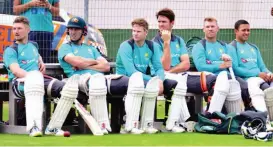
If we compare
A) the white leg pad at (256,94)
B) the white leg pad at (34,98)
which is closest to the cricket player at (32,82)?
the white leg pad at (34,98)

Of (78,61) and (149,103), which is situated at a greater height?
(78,61)

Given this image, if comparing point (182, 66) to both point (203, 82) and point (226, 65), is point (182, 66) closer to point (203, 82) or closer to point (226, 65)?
point (203, 82)

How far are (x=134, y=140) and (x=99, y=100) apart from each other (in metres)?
0.85

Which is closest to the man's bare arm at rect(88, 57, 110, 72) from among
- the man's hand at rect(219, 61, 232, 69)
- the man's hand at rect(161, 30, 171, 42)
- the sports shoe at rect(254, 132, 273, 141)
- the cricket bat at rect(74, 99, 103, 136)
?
the cricket bat at rect(74, 99, 103, 136)

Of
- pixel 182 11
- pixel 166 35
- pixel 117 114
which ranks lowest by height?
pixel 117 114

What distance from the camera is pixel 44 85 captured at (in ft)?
28.8

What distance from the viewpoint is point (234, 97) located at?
31.0ft

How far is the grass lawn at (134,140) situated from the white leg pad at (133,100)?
25cm

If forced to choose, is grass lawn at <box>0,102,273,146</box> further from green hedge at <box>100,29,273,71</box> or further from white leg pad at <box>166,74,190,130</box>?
green hedge at <box>100,29,273,71</box>

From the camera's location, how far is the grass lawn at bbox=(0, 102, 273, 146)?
7609mm

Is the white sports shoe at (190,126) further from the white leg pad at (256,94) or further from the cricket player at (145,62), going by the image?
the white leg pad at (256,94)

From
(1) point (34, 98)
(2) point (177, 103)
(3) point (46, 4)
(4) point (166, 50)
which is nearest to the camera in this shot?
(1) point (34, 98)

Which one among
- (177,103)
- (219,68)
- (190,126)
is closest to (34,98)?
(177,103)

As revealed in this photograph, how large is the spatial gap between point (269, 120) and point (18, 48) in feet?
10.2
